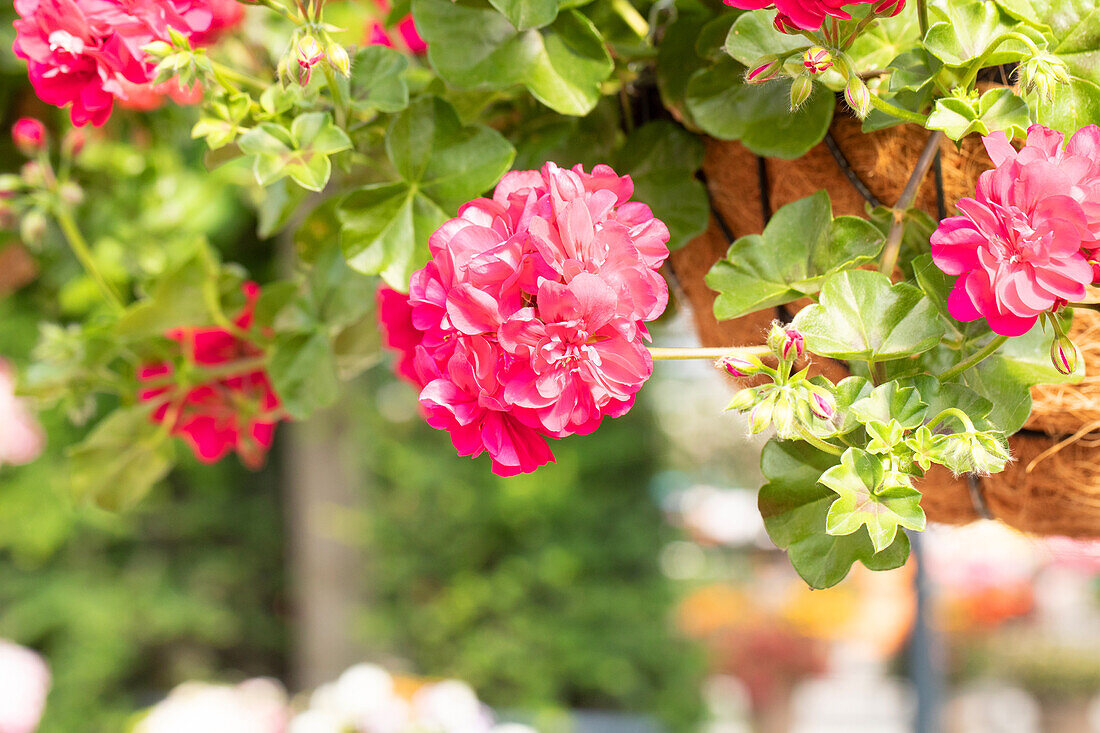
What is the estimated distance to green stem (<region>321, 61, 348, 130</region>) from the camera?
0.34 meters

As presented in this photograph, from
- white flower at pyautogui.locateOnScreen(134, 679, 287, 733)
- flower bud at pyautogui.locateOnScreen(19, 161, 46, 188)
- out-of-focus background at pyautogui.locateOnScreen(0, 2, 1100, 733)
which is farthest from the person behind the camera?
out-of-focus background at pyautogui.locateOnScreen(0, 2, 1100, 733)

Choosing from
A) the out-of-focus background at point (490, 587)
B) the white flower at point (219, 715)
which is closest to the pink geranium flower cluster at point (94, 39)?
the white flower at point (219, 715)

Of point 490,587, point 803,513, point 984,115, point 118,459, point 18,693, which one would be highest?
point 984,115

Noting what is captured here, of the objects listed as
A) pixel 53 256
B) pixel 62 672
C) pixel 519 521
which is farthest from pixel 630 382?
pixel 62 672

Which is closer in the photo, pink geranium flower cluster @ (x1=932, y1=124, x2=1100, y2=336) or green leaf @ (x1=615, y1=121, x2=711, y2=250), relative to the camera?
pink geranium flower cluster @ (x1=932, y1=124, x2=1100, y2=336)

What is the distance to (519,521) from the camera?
2.00 m

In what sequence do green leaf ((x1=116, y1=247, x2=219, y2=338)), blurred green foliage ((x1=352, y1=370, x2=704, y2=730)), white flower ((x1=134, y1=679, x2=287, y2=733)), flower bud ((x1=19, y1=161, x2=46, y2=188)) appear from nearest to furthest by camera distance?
green leaf ((x1=116, y1=247, x2=219, y2=338)) < flower bud ((x1=19, y1=161, x2=46, y2=188)) < white flower ((x1=134, y1=679, x2=287, y2=733)) < blurred green foliage ((x1=352, y1=370, x2=704, y2=730))

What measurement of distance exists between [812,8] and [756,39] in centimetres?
5

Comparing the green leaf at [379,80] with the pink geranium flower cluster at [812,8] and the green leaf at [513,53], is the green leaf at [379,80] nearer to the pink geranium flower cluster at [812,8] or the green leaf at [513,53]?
the green leaf at [513,53]

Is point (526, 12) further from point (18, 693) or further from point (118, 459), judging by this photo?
point (18, 693)

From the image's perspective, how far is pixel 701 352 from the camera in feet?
0.95

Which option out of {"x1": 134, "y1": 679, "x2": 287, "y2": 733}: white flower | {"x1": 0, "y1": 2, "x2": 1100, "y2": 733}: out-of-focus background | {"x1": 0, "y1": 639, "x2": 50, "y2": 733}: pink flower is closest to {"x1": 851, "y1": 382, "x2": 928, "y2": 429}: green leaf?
{"x1": 134, "y1": 679, "x2": 287, "y2": 733}: white flower

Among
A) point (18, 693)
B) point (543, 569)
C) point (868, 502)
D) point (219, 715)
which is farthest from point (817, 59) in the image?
point (543, 569)

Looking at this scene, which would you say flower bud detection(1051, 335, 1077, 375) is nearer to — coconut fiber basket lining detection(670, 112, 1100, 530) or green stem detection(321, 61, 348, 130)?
coconut fiber basket lining detection(670, 112, 1100, 530)
